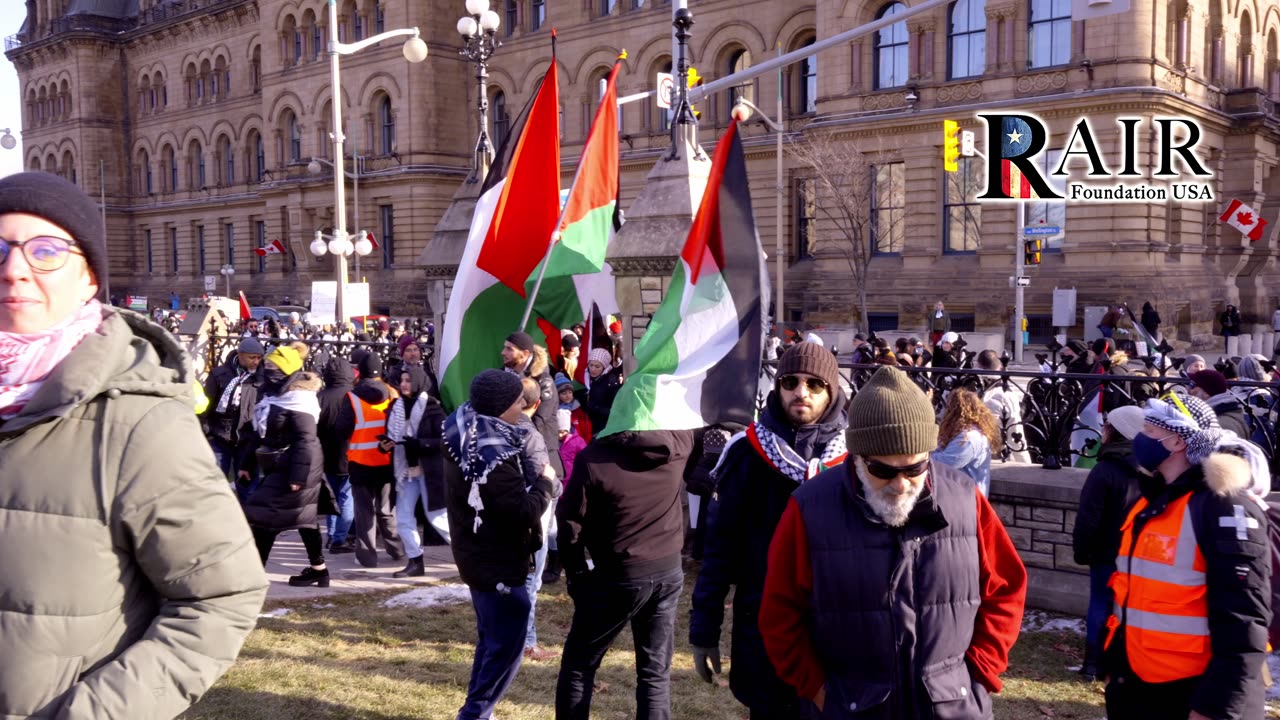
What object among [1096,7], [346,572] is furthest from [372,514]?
[1096,7]

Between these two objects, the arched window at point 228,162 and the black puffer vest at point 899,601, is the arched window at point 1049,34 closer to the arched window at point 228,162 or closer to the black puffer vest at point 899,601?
the black puffer vest at point 899,601

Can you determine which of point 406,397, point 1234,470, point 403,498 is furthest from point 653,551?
point 406,397

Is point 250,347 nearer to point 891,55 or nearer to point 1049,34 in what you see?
point 1049,34

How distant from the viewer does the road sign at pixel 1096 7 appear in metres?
11.3

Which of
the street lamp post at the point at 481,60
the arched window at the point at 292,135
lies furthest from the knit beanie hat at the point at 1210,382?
the arched window at the point at 292,135

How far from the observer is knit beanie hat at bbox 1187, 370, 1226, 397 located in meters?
7.03

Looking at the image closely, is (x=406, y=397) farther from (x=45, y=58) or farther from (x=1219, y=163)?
(x=45, y=58)

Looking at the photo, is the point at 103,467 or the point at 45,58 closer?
the point at 103,467

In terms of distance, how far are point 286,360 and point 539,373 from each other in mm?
1973

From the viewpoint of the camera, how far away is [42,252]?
2271 millimetres

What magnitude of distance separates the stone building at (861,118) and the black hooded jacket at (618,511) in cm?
1053

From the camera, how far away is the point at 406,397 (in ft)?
31.2

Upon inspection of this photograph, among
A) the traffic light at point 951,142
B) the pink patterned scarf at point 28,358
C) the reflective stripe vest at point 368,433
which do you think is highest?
the traffic light at point 951,142

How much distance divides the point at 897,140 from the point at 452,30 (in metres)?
23.5
